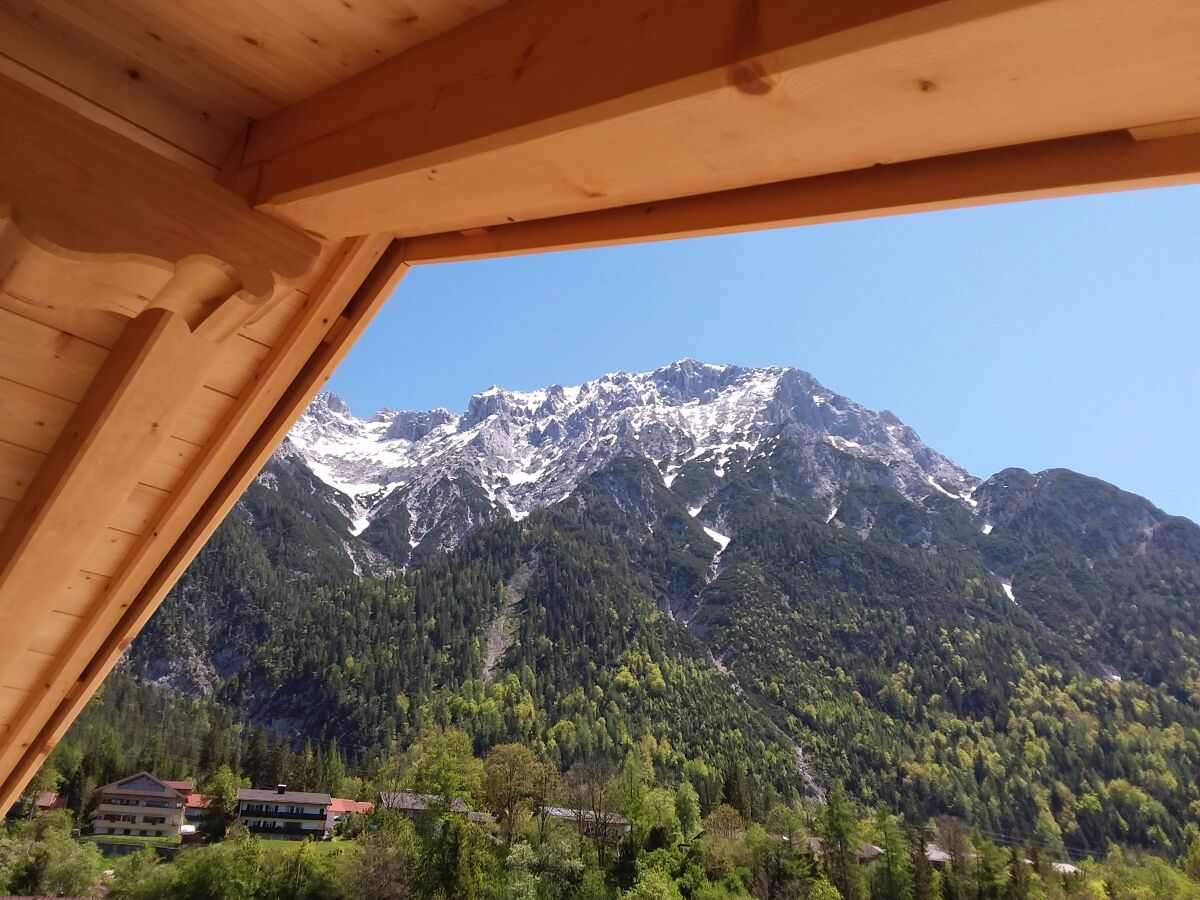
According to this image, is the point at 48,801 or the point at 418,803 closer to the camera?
the point at 418,803

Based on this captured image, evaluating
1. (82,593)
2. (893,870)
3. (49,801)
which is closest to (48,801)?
(49,801)

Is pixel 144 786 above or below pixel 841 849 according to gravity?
above

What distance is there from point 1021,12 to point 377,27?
1.00 m

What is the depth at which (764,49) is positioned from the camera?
31.8 inches

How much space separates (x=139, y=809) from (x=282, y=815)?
7146mm

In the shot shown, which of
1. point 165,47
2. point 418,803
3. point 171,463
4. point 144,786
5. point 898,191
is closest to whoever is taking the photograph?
point 898,191

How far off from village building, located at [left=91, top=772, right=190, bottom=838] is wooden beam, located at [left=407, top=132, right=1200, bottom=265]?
49.0 m

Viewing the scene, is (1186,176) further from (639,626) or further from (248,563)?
(248,563)

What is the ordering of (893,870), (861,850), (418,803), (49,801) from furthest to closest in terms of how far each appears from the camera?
(861,850) < (49,801) < (418,803) < (893,870)

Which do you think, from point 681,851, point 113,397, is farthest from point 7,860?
point 113,397

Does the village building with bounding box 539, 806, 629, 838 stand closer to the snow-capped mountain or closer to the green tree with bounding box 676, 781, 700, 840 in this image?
the green tree with bounding box 676, 781, 700, 840

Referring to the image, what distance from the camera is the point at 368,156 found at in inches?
51.4

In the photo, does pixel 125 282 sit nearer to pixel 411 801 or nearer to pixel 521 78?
pixel 521 78

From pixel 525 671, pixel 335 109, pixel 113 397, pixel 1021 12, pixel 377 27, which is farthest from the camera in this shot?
pixel 525 671
